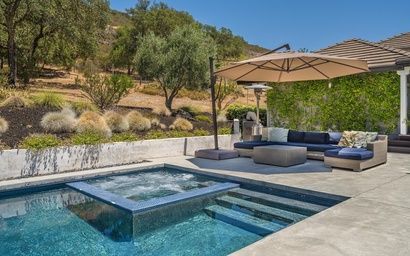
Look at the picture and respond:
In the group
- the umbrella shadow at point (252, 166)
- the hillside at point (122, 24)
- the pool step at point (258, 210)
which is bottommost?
the pool step at point (258, 210)

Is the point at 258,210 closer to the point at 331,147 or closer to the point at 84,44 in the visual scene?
the point at 331,147

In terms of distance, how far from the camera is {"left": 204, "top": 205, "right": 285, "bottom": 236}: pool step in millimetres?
5348

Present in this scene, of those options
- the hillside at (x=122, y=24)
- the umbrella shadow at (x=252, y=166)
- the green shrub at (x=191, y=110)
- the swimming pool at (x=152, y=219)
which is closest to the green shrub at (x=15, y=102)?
the swimming pool at (x=152, y=219)

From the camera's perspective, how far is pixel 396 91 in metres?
12.4

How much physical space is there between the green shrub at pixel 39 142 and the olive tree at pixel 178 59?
31.3ft

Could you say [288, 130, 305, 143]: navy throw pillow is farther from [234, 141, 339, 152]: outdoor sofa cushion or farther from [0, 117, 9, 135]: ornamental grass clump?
[0, 117, 9, 135]: ornamental grass clump

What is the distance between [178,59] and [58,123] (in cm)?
871

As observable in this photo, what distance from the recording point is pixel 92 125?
10750mm

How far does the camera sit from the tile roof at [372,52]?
484 inches

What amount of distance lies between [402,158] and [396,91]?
3058mm

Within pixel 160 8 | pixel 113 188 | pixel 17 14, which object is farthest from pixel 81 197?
pixel 160 8

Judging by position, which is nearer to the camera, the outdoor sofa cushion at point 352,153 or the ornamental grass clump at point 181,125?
the outdoor sofa cushion at point 352,153

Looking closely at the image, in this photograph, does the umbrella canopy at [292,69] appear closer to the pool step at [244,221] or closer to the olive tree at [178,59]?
the pool step at [244,221]

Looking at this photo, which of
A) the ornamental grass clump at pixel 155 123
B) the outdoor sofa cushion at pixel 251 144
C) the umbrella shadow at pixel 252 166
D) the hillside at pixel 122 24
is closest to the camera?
the umbrella shadow at pixel 252 166
